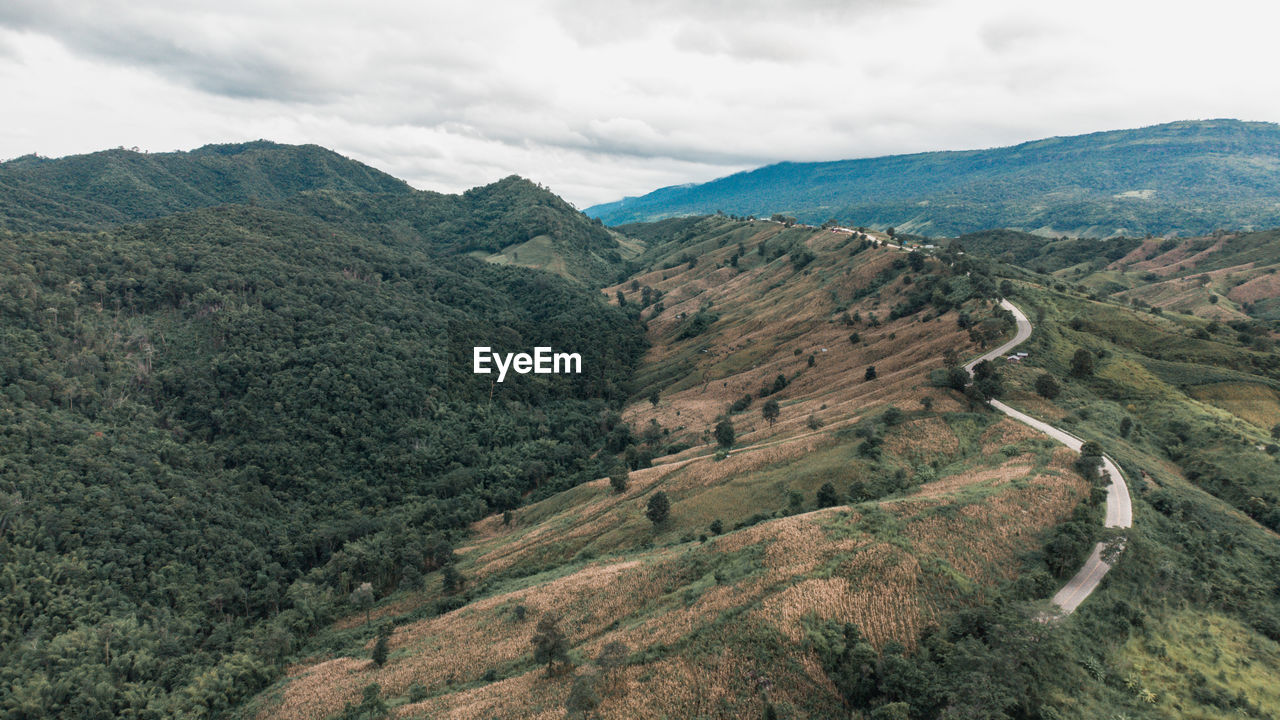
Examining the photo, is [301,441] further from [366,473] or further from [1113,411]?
[1113,411]

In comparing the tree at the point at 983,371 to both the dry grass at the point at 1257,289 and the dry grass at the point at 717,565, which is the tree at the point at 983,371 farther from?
the dry grass at the point at 1257,289

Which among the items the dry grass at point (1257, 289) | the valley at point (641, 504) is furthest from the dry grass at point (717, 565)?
the dry grass at point (1257, 289)

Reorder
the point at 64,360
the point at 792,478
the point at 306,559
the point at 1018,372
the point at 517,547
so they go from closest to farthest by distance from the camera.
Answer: the point at 792,478, the point at 1018,372, the point at 517,547, the point at 306,559, the point at 64,360

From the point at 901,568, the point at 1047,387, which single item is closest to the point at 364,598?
the point at 901,568

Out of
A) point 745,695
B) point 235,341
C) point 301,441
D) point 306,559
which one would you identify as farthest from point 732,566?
point 235,341

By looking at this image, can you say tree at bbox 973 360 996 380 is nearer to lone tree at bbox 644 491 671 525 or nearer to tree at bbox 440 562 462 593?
lone tree at bbox 644 491 671 525

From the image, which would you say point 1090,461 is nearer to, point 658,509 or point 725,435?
point 658,509

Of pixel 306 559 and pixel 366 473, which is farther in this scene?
pixel 366 473

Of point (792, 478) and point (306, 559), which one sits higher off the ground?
point (792, 478)
